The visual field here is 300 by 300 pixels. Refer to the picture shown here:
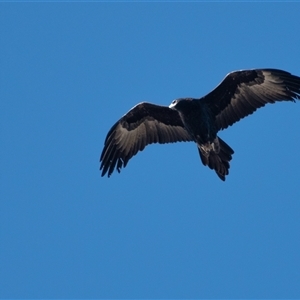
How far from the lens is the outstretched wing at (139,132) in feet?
57.8

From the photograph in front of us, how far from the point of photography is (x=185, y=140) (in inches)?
692

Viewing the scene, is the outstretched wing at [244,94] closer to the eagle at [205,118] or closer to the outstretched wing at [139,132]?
the eagle at [205,118]

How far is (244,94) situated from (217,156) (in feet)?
6.06

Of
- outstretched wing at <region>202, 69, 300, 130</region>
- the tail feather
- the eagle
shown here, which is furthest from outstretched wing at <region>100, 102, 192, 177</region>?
the tail feather

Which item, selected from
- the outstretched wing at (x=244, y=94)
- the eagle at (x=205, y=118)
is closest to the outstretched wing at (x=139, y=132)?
the eagle at (x=205, y=118)

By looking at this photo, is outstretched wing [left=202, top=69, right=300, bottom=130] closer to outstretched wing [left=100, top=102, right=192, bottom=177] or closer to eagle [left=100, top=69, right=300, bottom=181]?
eagle [left=100, top=69, right=300, bottom=181]

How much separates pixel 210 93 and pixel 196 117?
37.6 inches

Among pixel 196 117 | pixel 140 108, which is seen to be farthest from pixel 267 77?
pixel 140 108

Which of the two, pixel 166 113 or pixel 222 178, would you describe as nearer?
pixel 222 178

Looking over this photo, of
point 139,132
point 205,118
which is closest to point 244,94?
point 205,118

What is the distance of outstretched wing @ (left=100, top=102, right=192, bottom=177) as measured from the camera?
17.6 m

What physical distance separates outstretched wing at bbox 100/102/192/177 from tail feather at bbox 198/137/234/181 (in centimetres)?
152

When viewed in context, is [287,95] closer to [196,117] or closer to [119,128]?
[196,117]

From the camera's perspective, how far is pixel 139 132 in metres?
17.7
